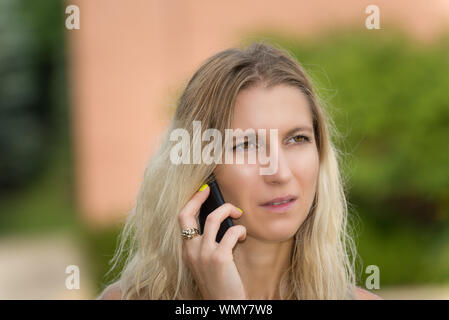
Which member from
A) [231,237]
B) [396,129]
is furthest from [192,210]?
[396,129]

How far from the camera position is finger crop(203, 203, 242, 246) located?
233 centimetres

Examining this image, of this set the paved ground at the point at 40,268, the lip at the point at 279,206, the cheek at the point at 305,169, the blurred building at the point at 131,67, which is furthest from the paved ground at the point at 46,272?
the lip at the point at 279,206

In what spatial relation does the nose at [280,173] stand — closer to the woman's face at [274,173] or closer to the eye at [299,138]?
the woman's face at [274,173]

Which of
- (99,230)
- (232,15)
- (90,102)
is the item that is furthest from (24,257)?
(232,15)

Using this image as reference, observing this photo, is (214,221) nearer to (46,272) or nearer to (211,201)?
(211,201)

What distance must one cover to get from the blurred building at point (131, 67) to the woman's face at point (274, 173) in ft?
20.1

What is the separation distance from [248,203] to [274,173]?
0.64ft

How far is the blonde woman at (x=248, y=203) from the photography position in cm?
244

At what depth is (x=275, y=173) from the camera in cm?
242

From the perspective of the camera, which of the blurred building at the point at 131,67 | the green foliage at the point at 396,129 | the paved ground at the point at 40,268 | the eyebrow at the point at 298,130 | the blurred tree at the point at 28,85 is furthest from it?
the blurred tree at the point at 28,85

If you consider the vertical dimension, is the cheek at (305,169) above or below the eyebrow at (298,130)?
below

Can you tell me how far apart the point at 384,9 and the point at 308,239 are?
5.76 meters
